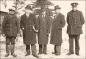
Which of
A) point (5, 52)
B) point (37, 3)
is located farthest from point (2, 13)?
point (5, 52)

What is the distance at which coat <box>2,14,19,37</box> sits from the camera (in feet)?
32.7

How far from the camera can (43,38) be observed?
33.8 feet

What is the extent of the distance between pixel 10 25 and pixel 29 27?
2.73 ft

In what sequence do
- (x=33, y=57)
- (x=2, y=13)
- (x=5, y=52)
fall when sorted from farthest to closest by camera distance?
1. (x=2, y=13)
2. (x=5, y=52)
3. (x=33, y=57)

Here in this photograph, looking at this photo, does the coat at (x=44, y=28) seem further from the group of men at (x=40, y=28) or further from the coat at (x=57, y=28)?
the coat at (x=57, y=28)

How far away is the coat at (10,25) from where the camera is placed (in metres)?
9.95

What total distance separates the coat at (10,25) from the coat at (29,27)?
273mm

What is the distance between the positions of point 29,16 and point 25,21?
0.28 metres

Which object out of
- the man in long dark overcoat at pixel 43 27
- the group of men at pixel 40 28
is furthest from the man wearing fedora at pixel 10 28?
the man in long dark overcoat at pixel 43 27

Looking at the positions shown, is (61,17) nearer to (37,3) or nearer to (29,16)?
(29,16)

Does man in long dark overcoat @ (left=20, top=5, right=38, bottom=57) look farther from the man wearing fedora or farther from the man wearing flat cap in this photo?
the man wearing flat cap

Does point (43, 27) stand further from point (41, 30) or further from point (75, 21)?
point (75, 21)

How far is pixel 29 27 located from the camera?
9.98 metres

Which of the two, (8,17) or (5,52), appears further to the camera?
(5,52)
